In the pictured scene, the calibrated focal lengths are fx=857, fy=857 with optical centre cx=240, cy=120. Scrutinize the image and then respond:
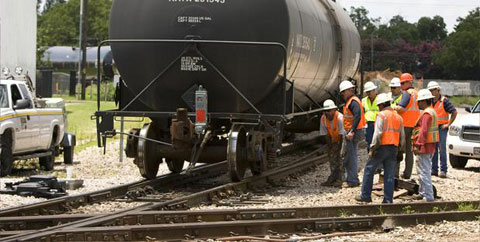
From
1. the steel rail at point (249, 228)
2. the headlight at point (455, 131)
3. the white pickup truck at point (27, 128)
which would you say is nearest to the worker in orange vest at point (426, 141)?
the steel rail at point (249, 228)

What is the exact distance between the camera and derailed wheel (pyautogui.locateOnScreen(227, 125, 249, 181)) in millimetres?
13852

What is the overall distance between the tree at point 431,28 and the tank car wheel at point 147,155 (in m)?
117

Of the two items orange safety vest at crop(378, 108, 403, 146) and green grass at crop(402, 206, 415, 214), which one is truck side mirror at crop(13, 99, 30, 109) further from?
green grass at crop(402, 206, 415, 214)

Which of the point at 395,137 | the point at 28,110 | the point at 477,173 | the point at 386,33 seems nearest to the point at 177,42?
the point at 395,137

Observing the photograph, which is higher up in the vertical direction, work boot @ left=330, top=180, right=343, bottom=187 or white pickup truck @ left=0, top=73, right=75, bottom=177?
white pickup truck @ left=0, top=73, right=75, bottom=177

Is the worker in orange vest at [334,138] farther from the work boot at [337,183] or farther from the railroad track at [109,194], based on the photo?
the railroad track at [109,194]

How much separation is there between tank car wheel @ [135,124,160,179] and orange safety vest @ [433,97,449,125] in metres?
6.14

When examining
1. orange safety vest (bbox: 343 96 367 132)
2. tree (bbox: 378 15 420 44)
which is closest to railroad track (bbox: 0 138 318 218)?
orange safety vest (bbox: 343 96 367 132)

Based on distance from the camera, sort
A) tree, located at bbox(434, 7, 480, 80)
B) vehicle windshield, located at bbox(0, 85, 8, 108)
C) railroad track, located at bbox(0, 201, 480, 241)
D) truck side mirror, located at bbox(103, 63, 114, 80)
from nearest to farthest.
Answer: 1. railroad track, located at bbox(0, 201, 480, 241)
2. truck side mirror, located at bbox(103, 63, 114, 80)
3. vehicle windshield, located at bbox(0, 85, 8, 108)
4. tree, located at bbox(434, 7, 480, 80)

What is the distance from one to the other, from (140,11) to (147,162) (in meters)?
2.62

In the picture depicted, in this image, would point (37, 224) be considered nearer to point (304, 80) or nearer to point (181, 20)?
point (181, 20)

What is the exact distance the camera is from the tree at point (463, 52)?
98.4 m

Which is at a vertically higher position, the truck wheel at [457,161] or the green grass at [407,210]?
the green grass at [407,210]

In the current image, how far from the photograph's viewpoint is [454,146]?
1962cm
